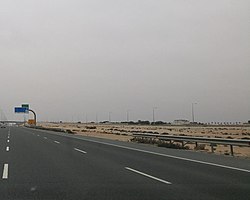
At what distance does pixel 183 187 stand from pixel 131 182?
162 cm

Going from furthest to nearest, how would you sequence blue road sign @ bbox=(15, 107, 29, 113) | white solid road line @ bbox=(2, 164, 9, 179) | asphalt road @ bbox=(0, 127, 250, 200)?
blue road sign @ bbox=(15, 107, 29, 113), white solid road line @ bbox=(2, 164, 9, 179), asphalt road @ bbox=(0, 127, 250, 200)

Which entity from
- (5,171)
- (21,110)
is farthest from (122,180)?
(21,110)

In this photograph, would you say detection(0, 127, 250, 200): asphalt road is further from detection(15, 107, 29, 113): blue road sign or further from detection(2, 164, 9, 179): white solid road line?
detection(15, 107, 29, 113): blue road sign

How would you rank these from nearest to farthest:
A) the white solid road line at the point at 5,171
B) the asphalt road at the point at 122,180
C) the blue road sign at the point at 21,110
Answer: the asphalt road at the point at 122,180 < the white solid road line at the point at 5,171 < the blue road sign at the point at 21,110

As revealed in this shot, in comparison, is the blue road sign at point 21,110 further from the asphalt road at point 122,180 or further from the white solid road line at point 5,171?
the white solid road line at point 5,171

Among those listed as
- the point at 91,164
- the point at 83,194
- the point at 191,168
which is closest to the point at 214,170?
the point at 191,168

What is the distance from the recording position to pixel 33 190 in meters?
9.32

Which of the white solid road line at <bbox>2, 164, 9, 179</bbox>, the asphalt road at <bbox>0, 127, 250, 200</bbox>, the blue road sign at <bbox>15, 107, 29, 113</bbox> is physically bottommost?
the asphalt road at <bbox>0, 127, 250, 200</bbox>

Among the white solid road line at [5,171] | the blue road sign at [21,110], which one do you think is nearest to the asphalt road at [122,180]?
the white solid road line at [5,171]

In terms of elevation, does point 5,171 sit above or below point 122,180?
above

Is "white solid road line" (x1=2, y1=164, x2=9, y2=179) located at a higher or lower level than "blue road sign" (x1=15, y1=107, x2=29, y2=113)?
lower

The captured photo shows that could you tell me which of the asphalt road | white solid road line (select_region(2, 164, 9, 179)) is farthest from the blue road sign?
white solid road line (select_region(2, 164, 9, 179))

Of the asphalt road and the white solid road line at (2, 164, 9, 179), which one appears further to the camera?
the white solid road line at (2, 164, 9, 179)

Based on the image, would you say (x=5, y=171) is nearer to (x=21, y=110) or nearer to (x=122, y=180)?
(x=122, y=180)
